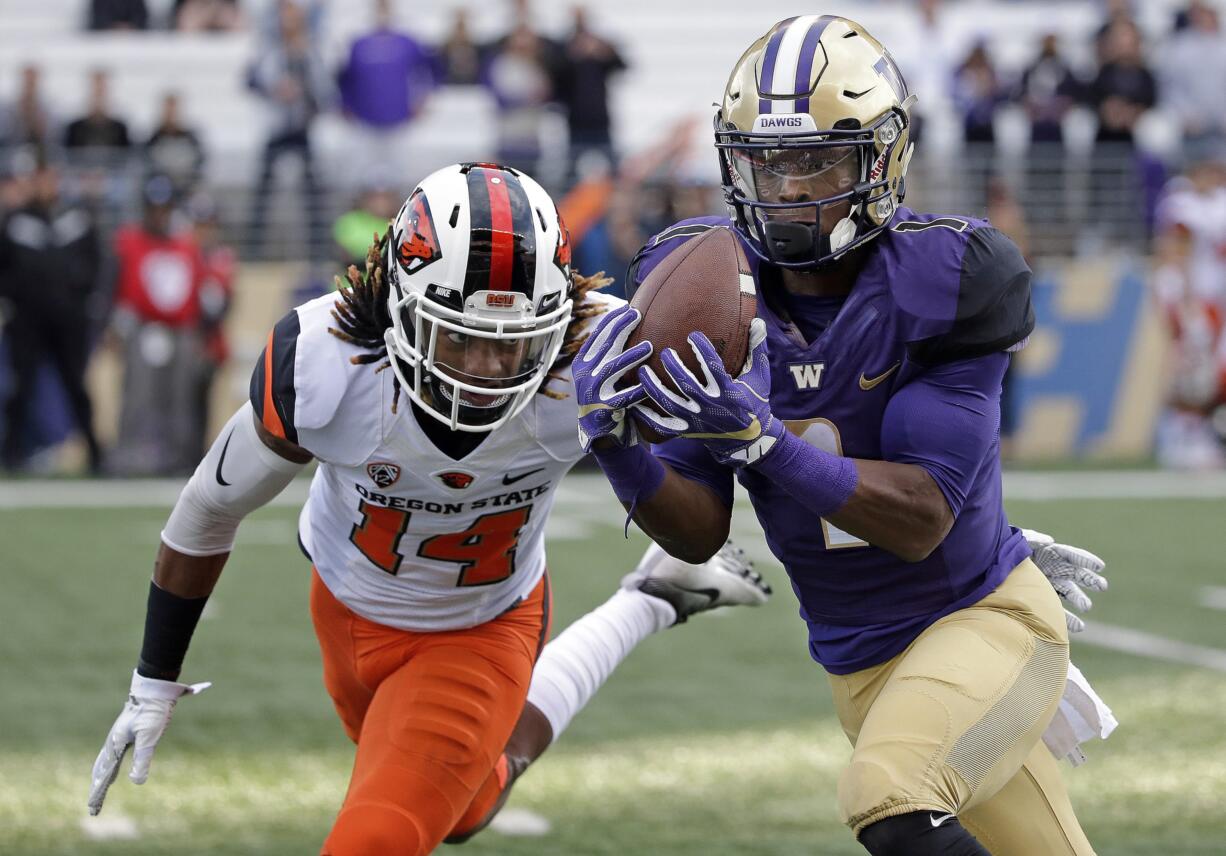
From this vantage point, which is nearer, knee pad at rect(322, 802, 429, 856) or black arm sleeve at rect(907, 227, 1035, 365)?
black arm sleeve at rect(907, 227, 1035, 365)

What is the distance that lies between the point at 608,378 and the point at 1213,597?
5406 millimetres

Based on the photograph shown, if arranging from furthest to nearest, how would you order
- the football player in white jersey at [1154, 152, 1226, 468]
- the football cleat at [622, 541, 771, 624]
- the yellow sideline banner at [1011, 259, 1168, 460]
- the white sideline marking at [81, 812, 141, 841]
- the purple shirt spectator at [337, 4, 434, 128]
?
the yellow sideline banner at [1011, 259, 1168, 460], the purple shirt spectator at [337, 4, 434, 128], the football player in white jersey at [1154, 152, 1226, 468], the white sideline marking at [81, 812, 141, 841], the football cleat at [622, 541, 771, 624]

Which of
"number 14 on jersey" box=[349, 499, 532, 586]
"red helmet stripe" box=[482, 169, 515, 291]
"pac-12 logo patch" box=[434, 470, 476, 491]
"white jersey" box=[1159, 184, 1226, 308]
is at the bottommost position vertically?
"white jersey" box=[1159, 184, 1226, 308]

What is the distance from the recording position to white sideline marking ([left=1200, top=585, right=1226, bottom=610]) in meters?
7.28

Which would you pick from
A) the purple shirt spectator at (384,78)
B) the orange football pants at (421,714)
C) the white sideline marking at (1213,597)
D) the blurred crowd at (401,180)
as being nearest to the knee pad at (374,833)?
the orange football pants at (421,714)

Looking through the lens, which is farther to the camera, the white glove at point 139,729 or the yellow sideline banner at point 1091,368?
the yellow sideline banner at point 1091,368

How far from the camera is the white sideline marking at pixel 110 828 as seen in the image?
430 centimetres

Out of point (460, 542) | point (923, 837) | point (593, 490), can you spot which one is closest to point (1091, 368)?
point (593, 490)

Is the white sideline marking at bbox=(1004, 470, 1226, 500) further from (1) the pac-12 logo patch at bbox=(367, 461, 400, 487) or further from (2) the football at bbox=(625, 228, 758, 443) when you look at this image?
(2) the football at bbox=(625, 228, 758, 443)

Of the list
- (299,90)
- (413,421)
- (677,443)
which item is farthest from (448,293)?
(299,90)

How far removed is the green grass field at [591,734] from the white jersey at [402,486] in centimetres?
95

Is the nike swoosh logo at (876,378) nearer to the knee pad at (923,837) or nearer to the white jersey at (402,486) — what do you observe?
the white jersey at (402,486)

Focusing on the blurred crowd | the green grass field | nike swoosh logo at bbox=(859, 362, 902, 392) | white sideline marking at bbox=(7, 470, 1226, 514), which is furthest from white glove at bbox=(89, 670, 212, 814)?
the blurred crowd

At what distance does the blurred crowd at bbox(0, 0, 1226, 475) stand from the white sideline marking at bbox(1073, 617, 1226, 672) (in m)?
4.95
